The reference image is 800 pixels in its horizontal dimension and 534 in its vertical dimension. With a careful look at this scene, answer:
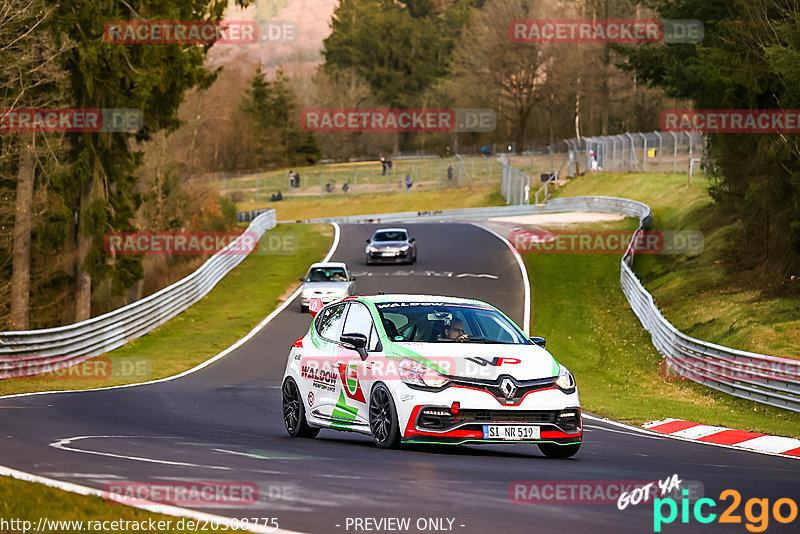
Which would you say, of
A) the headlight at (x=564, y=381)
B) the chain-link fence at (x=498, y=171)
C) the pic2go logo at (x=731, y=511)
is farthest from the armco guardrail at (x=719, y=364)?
the chain-link fence at (x=498, y=171)

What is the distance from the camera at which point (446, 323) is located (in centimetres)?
1272

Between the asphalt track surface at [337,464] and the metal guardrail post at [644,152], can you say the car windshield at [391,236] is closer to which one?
the asphalt track surface at [337,464]

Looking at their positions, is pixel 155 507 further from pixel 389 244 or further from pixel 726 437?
pixel 389 244

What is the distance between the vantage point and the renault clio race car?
11.4m

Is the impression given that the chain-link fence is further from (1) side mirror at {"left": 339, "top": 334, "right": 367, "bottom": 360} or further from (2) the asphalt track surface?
(1) side mirror at {"left": 339, "top": 334, "right": 367, "bottom": 360}

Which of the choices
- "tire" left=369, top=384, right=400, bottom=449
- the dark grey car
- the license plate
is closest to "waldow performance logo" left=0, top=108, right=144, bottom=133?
the dark grey car

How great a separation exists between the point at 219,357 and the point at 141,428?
16146 mm

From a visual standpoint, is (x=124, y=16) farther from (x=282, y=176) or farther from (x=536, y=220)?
(x=282, y=176)

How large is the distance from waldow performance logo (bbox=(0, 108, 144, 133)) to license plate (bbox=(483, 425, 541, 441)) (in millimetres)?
29403

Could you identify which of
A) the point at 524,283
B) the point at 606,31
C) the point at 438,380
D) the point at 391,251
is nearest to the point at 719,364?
the point at 438,380

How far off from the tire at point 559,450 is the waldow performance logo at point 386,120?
11855 cm

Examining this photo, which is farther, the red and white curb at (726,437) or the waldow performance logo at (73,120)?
the waldow performance logo at (73,120)

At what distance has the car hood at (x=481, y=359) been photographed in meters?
11.6

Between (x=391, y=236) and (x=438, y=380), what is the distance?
36708mm
